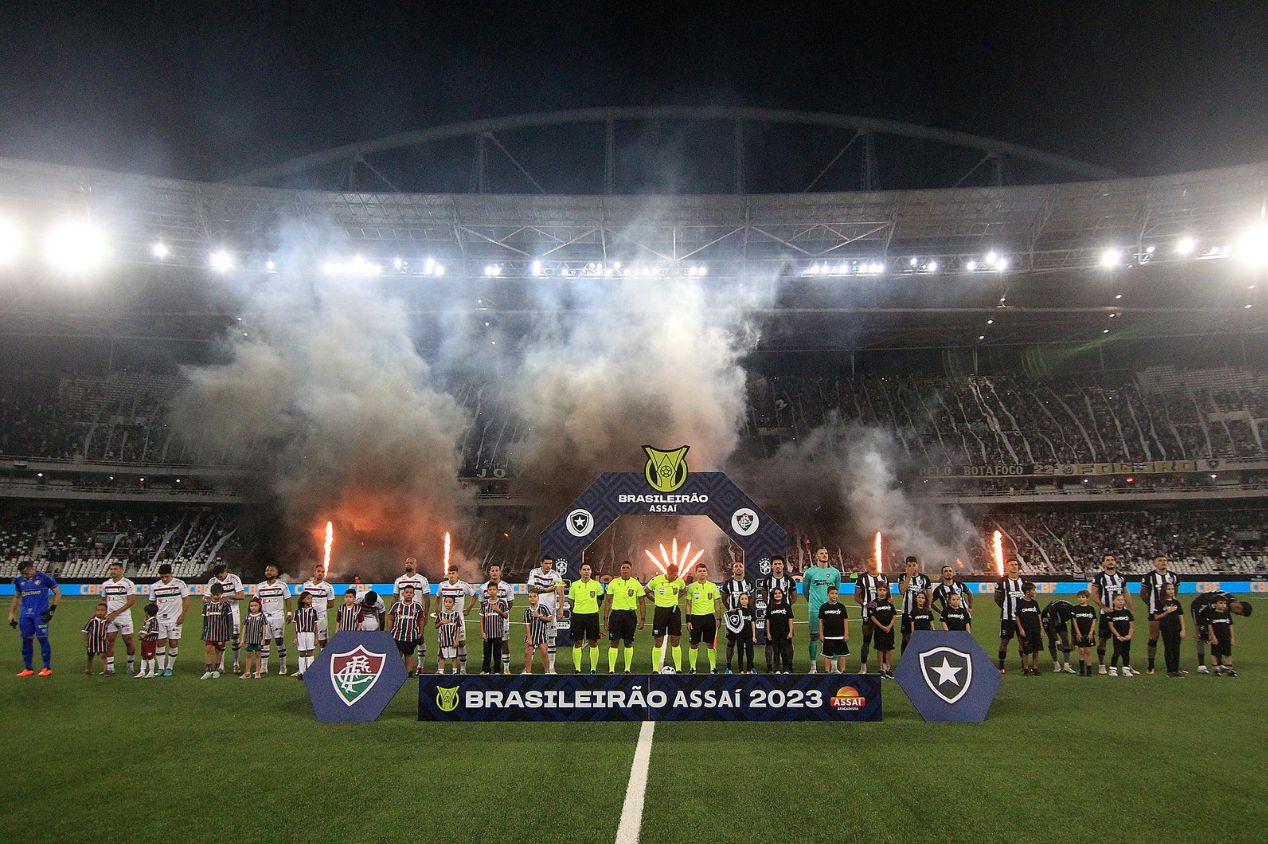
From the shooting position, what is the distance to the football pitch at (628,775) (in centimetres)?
540

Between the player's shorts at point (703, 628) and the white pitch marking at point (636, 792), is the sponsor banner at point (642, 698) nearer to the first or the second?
the white pitch marking at point (636, 792)

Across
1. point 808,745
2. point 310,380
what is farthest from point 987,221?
point 310,380

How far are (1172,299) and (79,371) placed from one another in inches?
2180

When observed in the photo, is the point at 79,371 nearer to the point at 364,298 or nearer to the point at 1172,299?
the point at 364,298

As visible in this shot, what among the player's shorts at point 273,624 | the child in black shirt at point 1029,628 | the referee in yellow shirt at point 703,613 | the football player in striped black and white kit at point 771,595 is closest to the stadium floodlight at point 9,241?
the player's shorts at point 273,624

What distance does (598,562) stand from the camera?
1439 inches

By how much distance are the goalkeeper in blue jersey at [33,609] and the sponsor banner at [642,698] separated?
7.97m

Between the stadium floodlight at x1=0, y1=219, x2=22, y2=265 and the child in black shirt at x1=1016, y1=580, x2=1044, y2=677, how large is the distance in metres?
31.8

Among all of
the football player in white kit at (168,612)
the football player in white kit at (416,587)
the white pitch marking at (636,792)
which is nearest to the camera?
the white pitch marking at (636,792)

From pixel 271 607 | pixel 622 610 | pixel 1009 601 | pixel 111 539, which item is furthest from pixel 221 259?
pixel 1009 601

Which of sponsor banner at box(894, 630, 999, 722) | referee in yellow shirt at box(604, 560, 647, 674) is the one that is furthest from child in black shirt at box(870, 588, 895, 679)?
referee in yellow shirt at box(604, 560, 647, 674)

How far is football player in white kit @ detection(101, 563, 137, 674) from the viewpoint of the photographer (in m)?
12.4

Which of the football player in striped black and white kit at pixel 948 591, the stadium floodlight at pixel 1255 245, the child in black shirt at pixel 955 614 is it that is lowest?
the child in black shirt at pixel 955 614

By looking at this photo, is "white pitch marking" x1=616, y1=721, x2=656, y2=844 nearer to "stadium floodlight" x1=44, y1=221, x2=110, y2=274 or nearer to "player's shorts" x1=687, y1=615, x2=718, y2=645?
"player's shorts" x1=687, y1=615, x2=718, y2=645
